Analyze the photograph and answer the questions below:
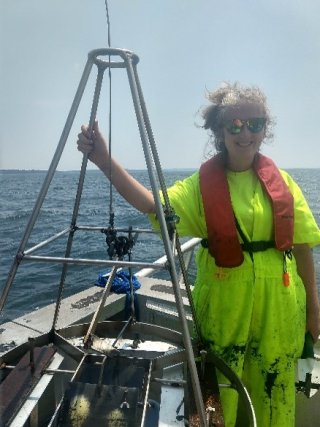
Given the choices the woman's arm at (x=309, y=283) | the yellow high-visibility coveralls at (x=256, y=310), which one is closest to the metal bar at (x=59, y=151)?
the yellow high-visibility coveralls at (x=256, y=310)

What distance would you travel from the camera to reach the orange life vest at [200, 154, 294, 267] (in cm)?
240

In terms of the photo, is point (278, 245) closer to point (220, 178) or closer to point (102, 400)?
Answer: point (220, 178)

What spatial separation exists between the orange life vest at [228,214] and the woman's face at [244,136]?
18 cm

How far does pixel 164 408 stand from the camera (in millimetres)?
2713

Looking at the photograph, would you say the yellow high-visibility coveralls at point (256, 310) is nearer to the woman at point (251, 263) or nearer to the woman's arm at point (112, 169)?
the woman at point (251, 263)

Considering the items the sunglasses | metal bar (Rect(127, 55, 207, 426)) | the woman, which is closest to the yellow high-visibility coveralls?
the woman

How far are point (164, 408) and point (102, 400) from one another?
1.22 m

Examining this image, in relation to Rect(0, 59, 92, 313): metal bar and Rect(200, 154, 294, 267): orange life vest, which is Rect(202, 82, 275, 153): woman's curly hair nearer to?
Rect(200, 154, 294, 267): orange life vest

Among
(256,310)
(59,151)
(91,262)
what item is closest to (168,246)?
(91,262)

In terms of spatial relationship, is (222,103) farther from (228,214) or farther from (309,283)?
(309,283)

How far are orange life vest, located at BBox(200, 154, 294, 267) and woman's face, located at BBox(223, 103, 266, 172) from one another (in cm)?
18

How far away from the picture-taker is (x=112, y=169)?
207 cm

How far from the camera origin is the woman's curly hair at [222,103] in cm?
250

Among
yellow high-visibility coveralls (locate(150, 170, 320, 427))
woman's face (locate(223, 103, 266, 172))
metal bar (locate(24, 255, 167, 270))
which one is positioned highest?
woman's face (locate(223, 103, 266, 172))
